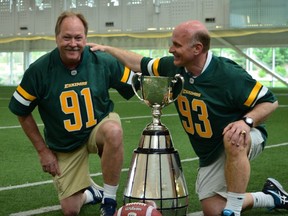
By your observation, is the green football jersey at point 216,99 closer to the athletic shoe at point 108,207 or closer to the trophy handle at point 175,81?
the trophy handle at point 175,81

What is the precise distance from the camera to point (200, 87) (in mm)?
3510

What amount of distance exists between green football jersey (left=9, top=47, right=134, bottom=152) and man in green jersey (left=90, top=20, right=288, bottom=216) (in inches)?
17.1

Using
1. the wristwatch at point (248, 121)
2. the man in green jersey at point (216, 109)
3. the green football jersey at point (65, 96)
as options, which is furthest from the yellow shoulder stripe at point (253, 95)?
the green football jersey at point (65, 96)

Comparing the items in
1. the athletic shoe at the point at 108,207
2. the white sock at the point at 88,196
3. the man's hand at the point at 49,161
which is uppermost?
the man's hand at the point at 49,161

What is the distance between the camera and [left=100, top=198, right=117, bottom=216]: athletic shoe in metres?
3.47

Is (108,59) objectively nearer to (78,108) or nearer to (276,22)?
(78,108)

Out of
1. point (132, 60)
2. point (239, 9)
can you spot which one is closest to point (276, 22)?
point (239, 9)

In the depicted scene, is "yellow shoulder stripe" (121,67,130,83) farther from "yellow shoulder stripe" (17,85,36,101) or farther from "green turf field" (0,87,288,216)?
"green turf field" (0,87,288,216)

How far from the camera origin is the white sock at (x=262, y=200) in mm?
3715


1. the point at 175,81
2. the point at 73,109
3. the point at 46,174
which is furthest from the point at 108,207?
the point at 46,174

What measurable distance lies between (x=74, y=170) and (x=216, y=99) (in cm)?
95

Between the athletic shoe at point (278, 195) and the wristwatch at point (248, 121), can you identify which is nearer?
the wristwatch at point (248, 121)

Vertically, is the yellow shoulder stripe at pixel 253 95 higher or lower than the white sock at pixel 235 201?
higher

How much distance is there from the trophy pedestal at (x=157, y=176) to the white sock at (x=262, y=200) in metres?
0.65
